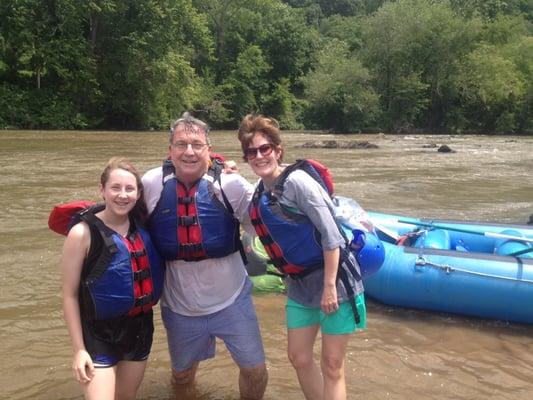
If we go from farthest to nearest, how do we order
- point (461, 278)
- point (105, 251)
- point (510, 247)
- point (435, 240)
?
1. point (435, 240)
2. point (510, 247)
3. point (461, 278)
4. point (105, 251)

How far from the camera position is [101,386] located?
2.23 m

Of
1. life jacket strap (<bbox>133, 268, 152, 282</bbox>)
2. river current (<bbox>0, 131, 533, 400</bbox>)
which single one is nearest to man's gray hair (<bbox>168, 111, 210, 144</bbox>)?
life jacket strap (<bbox>133, 268, 152, 282</bbox>)

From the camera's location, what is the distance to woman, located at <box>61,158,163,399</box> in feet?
7.38

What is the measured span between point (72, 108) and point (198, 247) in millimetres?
26437

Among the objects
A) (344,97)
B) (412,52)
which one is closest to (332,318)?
(344,97)

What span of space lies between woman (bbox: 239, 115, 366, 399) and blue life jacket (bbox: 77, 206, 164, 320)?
53 centimetres

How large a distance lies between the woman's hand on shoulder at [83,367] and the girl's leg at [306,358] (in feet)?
2.82

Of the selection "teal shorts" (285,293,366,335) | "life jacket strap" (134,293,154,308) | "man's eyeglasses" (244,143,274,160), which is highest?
"man's eyeglasses" (244,143,274,160)

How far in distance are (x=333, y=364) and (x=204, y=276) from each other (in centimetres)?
69

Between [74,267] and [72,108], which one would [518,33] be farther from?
[74,267]

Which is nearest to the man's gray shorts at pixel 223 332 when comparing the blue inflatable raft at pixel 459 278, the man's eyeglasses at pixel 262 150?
the man's eyeglasses at pixel 262 150

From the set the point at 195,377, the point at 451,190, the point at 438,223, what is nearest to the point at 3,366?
the point at 195,377

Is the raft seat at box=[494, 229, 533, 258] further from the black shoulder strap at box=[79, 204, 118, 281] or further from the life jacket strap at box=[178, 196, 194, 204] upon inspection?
the black shoulder strap at box=[79, 204, 118, 281]

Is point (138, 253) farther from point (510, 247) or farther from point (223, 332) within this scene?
point (510, 247)
